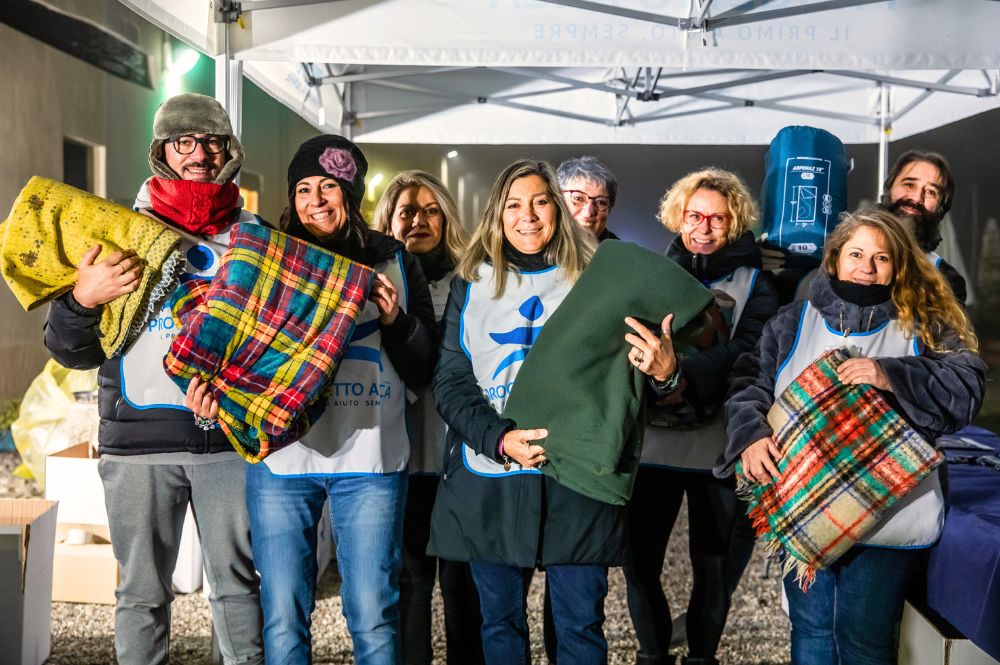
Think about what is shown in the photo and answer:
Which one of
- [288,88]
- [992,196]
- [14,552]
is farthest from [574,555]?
[992,196]

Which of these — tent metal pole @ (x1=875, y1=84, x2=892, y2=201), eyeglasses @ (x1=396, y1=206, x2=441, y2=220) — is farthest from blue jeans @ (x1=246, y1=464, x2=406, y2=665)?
tent metal pole @ (x1=875, y1=84, x2=892, y2=201)

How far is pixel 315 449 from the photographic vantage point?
196 cm

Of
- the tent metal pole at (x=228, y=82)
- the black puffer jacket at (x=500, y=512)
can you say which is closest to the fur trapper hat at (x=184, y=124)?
the black puffer jacket at (x=500, y=512)

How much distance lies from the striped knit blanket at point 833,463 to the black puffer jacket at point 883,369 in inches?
2.3

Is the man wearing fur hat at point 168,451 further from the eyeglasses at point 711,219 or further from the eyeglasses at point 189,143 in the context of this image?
the eyeglasses at point 711,219

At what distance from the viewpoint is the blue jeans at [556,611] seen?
188 centimetres

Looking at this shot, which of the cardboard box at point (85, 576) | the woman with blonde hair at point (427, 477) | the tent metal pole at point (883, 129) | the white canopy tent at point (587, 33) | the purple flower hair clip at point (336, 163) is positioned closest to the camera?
the purple flower hair clip at point (336, 163)

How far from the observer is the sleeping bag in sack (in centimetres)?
270

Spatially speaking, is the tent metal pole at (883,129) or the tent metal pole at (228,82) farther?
the tent metal pole at (883,129)

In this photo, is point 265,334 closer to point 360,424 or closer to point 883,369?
point 360,424

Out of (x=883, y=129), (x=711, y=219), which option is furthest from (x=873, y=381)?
(x=883, y=129)

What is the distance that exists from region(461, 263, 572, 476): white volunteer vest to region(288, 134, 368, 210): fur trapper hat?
1.32 feet

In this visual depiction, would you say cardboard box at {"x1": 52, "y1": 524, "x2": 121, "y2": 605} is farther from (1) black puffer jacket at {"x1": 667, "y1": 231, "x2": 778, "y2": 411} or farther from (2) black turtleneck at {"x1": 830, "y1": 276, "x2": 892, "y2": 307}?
(2) black turtleneck at {"x1": 830, "y1": 276, "x2": 892, "y2": 307}

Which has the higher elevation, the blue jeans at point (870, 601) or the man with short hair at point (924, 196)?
the man with short hair at point (924, 196)
